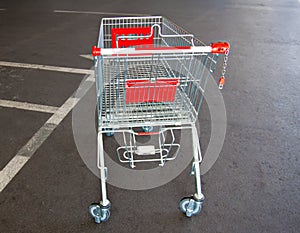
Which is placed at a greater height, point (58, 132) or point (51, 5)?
point (51, 5)

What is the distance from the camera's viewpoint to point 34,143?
253 cm

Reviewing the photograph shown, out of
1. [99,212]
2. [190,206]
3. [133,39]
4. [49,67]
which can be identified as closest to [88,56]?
[49,67]

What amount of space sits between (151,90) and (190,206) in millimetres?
879

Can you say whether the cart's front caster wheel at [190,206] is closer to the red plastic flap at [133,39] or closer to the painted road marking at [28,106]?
the red plastic flap at [133,39]

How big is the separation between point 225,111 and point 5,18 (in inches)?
232

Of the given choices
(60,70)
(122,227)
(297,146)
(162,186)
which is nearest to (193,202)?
(162,186)

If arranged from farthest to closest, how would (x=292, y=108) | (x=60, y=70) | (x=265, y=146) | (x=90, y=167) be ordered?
(x=60, y=70) → (x=292, y=108) → (x=265, y=146) → (x=90, y=167)

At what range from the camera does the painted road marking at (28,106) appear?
3.02m

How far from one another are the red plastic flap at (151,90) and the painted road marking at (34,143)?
1224mm

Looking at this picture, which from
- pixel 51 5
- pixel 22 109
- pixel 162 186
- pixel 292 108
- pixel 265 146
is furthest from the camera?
pixel 51 5

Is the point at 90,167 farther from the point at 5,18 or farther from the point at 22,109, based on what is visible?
the point at 5,18

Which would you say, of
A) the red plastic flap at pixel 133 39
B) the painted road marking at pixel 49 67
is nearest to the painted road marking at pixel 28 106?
the painted road marking at pixel 49 67

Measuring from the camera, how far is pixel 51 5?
7.73 metres

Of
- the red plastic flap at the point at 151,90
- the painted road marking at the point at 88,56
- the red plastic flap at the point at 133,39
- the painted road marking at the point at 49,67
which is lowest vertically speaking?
the painted road marking at the point at 49,67
